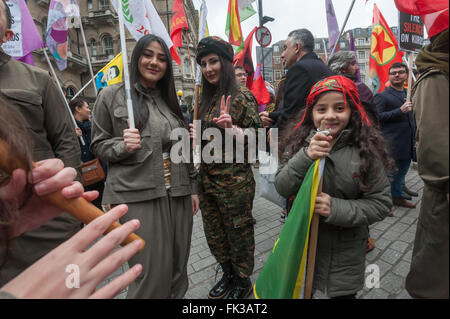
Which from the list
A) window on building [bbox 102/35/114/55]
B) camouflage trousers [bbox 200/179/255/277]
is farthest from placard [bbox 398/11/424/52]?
→ window on building [bbox 102/35/114/55]

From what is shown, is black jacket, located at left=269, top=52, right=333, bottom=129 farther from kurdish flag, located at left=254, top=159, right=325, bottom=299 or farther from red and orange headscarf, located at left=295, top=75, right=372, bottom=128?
kurdish flag, located at left=254, top=159, right=325, bottom=299

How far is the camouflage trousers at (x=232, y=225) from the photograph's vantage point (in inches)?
81.1

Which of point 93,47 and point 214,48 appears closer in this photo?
point 214,48

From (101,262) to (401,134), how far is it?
476 centimetres

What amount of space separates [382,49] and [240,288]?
468 centimetres

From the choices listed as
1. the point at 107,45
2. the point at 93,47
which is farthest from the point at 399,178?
the point at 93,47

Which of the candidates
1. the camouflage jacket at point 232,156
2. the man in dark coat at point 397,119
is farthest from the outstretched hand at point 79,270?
the man in dark coat at point 397,119

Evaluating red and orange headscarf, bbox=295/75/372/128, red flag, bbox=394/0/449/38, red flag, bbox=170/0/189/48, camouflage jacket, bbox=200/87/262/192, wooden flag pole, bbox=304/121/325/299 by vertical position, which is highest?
red flag, bbox=170/0/189/48

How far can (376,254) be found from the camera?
106 inches

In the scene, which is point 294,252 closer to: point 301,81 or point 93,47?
point 301,81

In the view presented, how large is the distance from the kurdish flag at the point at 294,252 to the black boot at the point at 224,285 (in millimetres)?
1201

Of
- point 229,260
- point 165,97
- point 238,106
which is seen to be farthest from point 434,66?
point 229,260

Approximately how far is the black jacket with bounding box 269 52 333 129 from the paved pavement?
155 centimetres

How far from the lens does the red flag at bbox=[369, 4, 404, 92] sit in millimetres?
4047
